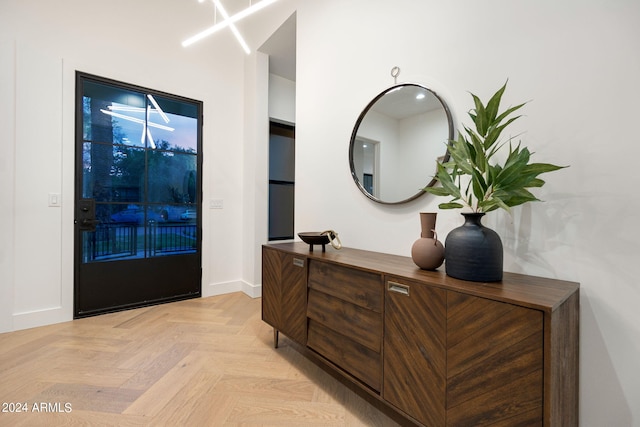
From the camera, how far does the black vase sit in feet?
3.62

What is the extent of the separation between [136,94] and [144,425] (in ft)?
9.91

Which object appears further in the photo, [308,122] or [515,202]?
[308,122]

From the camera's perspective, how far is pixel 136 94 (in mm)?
2918

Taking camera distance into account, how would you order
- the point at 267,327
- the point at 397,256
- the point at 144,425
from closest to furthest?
the point at 144,425
the point at 397,256
the point at 267,327

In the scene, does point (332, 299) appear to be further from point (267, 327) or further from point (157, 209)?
point (157, 209)

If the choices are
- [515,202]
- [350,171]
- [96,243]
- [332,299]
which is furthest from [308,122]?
[96,243]

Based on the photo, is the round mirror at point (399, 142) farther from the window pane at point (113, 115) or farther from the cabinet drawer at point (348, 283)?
the window pane at point (113, 115)

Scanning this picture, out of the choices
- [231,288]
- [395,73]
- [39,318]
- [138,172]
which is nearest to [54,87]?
[138,172]

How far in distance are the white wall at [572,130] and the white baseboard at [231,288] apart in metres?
2.24

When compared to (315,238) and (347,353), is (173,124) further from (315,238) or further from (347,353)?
(347,353)

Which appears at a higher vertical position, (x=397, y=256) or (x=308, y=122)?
(x=308, y=122)

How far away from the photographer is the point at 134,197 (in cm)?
293

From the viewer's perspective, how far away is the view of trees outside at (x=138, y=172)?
2723 millimetres

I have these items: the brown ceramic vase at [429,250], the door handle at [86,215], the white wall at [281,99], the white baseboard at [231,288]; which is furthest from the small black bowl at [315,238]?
the white wall at [281,99]
